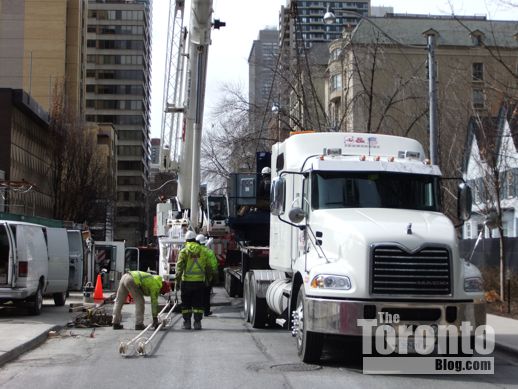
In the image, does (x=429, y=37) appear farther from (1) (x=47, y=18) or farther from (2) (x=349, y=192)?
(1) (x=47, y=18)

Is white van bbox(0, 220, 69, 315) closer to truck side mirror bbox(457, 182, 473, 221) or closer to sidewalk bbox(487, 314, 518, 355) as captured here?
truck side mirror bbox(457, 182, 473, 221)

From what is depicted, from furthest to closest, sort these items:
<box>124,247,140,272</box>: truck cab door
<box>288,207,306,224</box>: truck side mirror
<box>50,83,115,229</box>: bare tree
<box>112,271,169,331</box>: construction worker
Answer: <box>50,83,115,229</box>: bare tree < <box>124,247,140,272</box>: truck cab door < <box>112,271,169,331</box>: construction worker < <box>288,207,306,224</box>: truck side mirror

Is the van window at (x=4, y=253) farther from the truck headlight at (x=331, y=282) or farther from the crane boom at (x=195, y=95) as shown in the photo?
the truck headlight at (x=331, y=282)

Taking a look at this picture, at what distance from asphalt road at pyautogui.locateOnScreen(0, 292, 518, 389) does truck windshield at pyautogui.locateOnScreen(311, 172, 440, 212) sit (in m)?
2.35

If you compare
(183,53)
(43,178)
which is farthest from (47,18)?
(183,53)

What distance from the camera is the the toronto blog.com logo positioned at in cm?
948

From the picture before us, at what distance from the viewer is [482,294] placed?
9953 millimetres

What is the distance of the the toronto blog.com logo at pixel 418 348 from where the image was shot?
948 cm

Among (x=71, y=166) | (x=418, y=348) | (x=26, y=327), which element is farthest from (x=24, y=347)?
(x=71, y=166)

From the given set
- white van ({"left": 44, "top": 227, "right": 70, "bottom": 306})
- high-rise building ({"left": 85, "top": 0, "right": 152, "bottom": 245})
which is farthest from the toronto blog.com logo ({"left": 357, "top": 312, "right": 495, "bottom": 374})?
high-rise building ({"left": 85, "top": 0, "right": 152, "bottom": 245})

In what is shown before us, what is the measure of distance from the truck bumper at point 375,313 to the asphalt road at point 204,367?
0.63 metres

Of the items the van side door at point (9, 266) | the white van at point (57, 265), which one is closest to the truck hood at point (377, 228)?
the van side door at point (9, 266)

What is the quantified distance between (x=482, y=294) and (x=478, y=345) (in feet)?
7.79

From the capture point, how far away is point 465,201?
11211 mm
